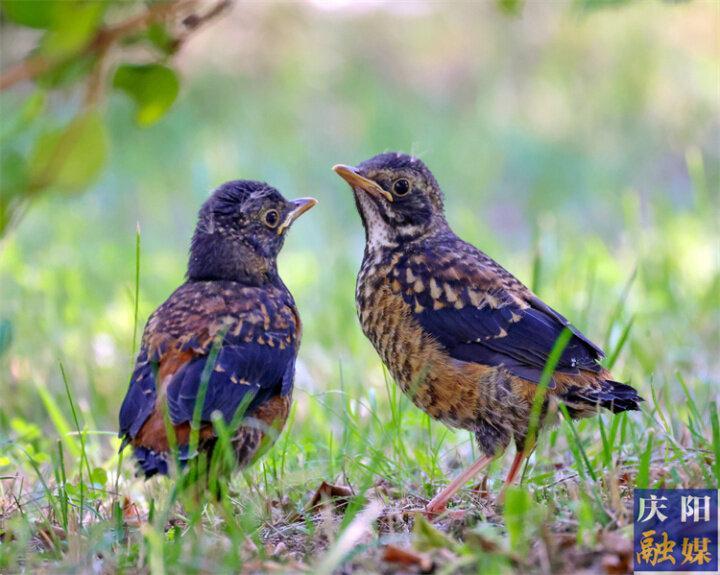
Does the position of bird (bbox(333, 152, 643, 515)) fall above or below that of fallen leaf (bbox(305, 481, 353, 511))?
above

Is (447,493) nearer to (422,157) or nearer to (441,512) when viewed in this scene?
(441,512)

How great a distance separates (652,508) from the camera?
319 cm

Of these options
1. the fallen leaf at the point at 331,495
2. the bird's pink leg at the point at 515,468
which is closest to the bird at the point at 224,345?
the fallen leaf at the point at 331,495

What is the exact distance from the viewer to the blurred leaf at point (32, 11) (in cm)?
265

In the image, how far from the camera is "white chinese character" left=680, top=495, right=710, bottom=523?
3.15 meters

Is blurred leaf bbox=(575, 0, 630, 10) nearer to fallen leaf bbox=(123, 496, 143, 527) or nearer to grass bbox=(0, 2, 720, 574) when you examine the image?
grass bbox=(0, 2, 720, 574)

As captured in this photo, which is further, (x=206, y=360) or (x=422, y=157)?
(x=422, y=157)

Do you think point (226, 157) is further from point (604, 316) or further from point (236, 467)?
point (236, 467)

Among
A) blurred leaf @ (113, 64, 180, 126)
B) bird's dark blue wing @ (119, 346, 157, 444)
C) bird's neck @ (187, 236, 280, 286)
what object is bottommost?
bird's dark blue wing @ (119, 346, 157, 444)

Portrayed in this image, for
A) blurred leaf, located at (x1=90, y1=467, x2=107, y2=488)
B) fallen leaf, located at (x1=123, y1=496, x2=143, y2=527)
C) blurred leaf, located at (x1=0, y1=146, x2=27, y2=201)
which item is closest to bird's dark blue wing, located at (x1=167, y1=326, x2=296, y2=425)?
fallen leaf, located at (x1=123, y1=496, x2=143, y2=527)

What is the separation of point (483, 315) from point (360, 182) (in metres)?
0.81

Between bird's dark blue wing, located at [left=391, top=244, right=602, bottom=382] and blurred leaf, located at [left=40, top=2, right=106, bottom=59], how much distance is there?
1880 mm

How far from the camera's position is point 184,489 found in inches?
141

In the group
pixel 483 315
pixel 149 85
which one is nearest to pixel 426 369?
pixel 483 315
